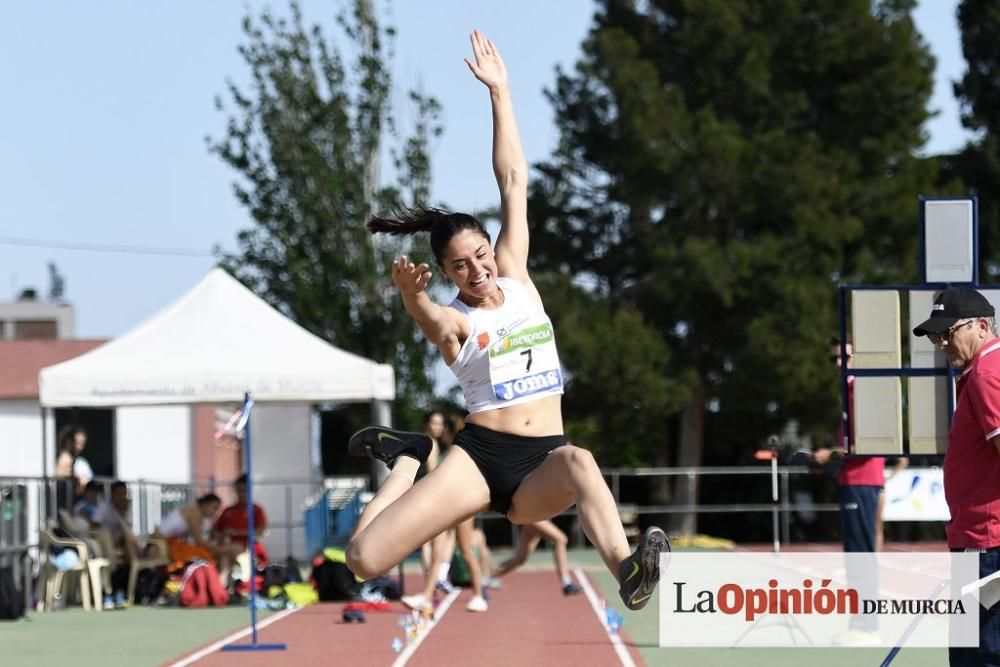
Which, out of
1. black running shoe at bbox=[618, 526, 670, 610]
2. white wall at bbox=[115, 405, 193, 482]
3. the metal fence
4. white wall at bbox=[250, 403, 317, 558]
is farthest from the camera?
white wall at bbox=[115, 405, 193, 482]

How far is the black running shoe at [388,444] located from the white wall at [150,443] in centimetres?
2277

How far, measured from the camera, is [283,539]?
26.8 metres

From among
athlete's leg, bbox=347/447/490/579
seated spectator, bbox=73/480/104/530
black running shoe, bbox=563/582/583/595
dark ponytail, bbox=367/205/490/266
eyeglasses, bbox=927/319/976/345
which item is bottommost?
black running shoe, bbox=563/582/583/595

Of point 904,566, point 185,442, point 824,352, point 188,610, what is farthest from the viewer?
point 824,352

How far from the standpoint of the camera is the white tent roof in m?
17.5

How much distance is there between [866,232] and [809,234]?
1.77m

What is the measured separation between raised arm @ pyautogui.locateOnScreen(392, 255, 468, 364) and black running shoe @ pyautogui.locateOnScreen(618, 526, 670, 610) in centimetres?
106

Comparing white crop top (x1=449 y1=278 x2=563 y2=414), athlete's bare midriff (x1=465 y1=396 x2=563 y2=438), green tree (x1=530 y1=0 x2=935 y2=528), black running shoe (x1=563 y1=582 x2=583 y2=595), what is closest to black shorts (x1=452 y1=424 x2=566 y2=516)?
athlete's bare midriff (x1=465 y1=396 x2=563 y2=438)

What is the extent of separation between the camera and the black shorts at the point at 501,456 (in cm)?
664

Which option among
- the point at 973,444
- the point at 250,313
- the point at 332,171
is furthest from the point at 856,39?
the point at 973,444

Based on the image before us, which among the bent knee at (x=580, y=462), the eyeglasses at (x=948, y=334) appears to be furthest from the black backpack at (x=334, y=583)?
the eyeglasses at (x=948, y=334)

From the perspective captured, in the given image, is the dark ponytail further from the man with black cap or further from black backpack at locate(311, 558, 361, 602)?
black backpack at locate(311, 558, 361, 602)

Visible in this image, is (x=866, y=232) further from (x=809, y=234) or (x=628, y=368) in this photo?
(x=628, y=368)

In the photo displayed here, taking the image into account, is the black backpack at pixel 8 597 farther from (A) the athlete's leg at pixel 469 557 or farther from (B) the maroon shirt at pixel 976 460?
(B) the maroon shirt at pixel 976 460
